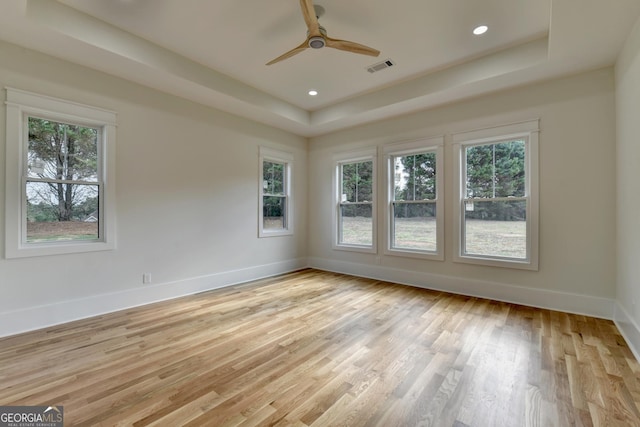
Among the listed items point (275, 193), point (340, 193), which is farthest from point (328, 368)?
point (340, 193)

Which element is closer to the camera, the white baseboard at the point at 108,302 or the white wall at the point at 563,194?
the white baseboard at the point at 108,302

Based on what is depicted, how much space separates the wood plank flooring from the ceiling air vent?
125 inches

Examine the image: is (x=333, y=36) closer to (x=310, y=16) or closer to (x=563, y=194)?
(x=310, y=16)

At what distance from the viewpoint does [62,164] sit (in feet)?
10.7

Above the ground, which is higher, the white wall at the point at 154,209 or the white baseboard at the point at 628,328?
the white wall at the point at 154,209

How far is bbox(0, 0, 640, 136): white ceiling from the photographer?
2652 mm

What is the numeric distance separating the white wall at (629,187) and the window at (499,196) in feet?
2.54

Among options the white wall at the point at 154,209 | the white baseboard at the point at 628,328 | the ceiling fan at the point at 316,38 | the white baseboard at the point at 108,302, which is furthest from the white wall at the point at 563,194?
the white baseboard at the point at 108,302

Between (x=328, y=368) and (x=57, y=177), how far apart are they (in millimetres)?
3560

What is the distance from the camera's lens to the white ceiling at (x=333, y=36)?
2.65 m

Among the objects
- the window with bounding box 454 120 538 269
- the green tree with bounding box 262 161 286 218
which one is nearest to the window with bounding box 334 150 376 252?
the green tree with bounding box 262 161 286 218

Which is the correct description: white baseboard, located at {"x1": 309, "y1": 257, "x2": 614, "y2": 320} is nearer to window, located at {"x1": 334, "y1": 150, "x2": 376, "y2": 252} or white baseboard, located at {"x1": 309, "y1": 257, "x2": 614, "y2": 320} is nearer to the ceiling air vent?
window, located at {"x1": 334, "y1": 150, "x2": 376, "y2": 252}

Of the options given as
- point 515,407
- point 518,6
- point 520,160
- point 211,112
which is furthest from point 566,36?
point 211,112

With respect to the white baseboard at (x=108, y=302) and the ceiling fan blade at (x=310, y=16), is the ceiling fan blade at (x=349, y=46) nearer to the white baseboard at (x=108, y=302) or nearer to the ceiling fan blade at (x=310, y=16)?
the ceiling fan blade at (x=310, y=16)
